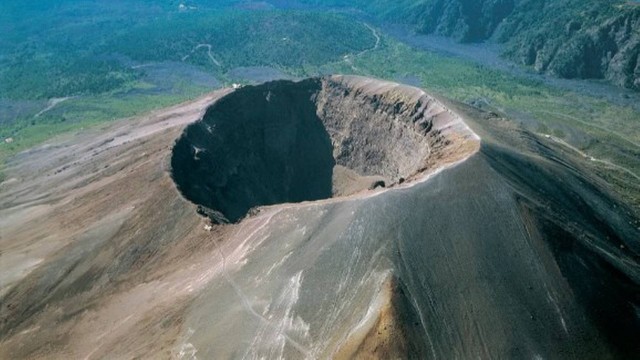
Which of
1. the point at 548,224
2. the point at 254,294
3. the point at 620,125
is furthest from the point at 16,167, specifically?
the point at 620,125

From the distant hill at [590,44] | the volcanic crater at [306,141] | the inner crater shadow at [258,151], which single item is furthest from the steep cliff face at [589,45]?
the inner crater shadow at [258,151]

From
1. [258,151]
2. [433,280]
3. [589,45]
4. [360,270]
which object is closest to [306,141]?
[258,151]

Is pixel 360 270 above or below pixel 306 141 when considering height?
above

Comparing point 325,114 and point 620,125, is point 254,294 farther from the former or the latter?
point 620,125

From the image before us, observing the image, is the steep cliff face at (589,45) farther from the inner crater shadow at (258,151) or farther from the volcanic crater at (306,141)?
the inner crater shadow at (258,151)

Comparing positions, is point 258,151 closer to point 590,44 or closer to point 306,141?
point 306,141

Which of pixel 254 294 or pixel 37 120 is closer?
pixel 254 294
